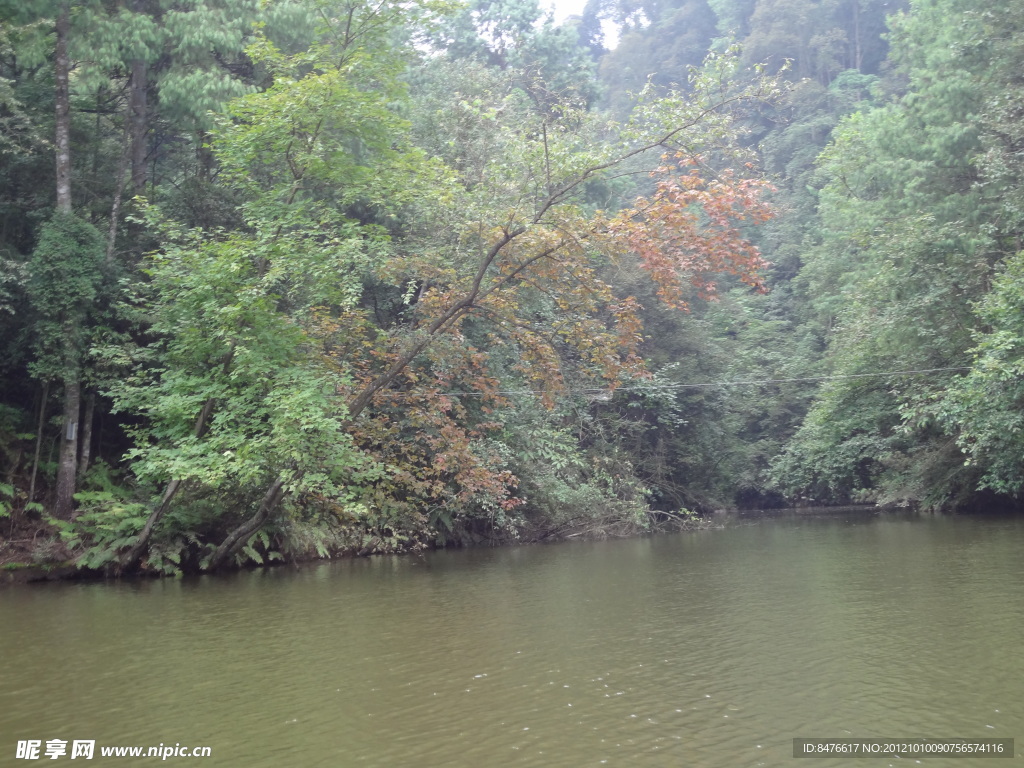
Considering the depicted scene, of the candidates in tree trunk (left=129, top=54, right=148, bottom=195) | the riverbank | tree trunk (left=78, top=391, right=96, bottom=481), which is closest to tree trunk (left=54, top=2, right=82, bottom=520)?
tree trunk (left=78, top=391, right=96, bottom=481)

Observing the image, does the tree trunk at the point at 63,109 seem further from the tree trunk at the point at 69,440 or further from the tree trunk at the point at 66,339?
the tree trunk at the point at 69,440

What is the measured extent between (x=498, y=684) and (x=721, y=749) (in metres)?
2.27

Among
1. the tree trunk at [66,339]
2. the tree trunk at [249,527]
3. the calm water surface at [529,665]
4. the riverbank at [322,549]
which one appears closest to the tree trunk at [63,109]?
the tree trunk at [66,339]

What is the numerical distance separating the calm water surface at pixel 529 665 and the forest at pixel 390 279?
109 inches

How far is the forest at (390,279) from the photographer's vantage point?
14.1 m

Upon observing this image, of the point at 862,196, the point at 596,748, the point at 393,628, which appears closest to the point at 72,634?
the point at 393,628

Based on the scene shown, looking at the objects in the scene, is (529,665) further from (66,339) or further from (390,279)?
(66,339)

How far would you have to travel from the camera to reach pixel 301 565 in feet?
58.1

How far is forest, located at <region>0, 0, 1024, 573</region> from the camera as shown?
14117 mm

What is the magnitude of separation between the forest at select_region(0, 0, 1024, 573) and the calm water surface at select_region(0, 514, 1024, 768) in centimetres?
277

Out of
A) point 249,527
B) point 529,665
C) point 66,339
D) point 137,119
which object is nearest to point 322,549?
point 249,527

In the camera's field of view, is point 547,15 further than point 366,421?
Yes

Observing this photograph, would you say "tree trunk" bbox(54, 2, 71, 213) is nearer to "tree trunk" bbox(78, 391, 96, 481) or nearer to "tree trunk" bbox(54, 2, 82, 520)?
"tree trunk" bbox(54, 2, 82, 520)

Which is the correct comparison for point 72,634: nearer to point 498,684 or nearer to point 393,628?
point 393,628
